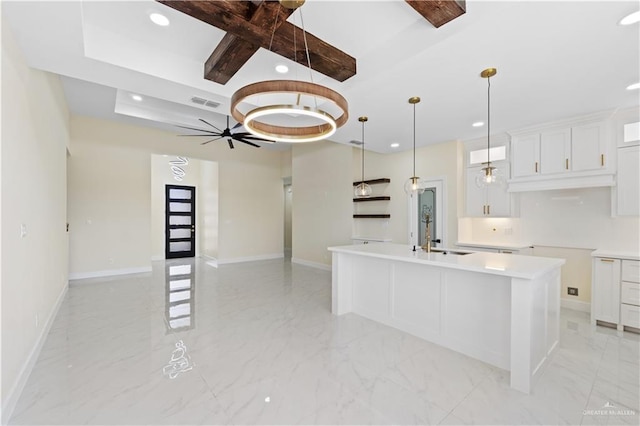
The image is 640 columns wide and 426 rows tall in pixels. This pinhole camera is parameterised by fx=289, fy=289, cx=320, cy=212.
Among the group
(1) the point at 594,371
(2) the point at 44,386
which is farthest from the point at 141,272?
(1) the point at 594,371

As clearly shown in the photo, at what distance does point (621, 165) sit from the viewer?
12.2ft

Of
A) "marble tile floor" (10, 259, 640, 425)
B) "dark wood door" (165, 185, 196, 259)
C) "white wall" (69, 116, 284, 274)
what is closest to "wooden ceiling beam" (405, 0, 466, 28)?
"marble tile floor" (10, 259, 640, 425)

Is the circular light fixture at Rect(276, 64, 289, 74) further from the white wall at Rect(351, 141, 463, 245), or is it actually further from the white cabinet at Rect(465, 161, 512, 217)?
the white cabinet at Rect(465, 161, 512, 217)

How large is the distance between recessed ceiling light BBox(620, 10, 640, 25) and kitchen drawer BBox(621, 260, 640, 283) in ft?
9.13

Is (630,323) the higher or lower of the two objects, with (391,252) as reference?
lower

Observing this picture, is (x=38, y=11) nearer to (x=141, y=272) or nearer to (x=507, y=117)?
(x=507, y=117)

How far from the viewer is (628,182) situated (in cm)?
368

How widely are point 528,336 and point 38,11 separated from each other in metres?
4.27

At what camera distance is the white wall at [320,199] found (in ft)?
22.7

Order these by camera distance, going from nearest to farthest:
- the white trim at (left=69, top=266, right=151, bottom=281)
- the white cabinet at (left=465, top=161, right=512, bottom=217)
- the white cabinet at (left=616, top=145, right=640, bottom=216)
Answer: the white cabinet at (left=616, top=145, right=640, bottom=216) → the white cabinet at (left=465, top=161, right=512, bottom=217) → the white trim at (left=69, top=266, right=151, bottom=281)

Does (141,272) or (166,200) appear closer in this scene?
(141,272)

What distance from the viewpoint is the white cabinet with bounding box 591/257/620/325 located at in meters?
3.54

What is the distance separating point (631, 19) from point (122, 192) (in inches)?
321

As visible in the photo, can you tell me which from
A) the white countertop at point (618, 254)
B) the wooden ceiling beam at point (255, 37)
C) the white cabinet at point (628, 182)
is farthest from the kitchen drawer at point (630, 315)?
the wooden ceiling beam at point (255, 37)
